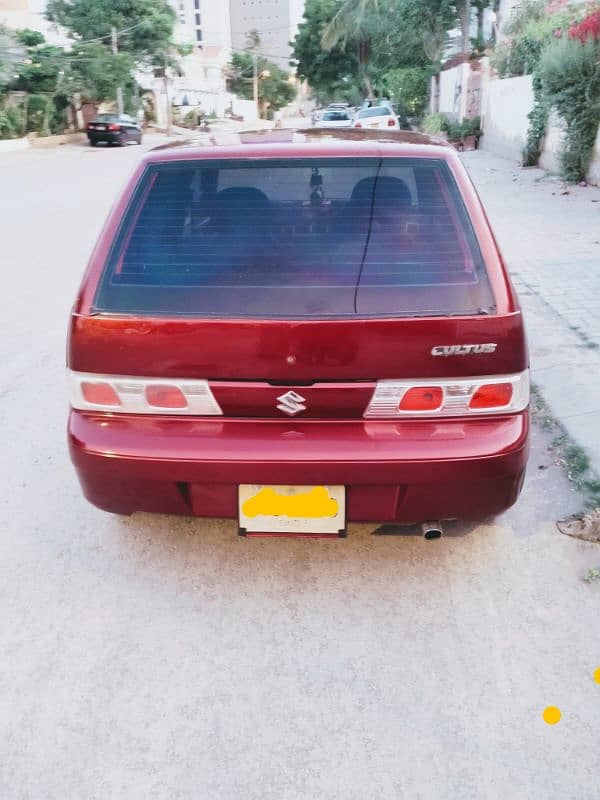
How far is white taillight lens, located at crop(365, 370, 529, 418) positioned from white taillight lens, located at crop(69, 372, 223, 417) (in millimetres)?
575

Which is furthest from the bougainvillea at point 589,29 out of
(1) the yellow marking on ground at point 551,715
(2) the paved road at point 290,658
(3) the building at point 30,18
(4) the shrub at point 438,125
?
(3) the building at point 30,18

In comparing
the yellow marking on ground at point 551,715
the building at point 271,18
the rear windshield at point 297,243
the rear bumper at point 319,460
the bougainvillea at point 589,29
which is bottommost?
the yellow marking on ground at point 551,715

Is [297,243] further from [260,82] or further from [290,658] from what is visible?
[260,82]

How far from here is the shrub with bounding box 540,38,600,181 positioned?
1172cm

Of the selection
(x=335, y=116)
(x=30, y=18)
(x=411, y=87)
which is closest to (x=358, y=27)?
(x=411, y=87)

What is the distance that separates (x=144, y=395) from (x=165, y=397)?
77 millimetres

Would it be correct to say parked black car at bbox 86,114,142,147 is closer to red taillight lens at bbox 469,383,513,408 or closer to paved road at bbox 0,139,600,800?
paved road at bbox 0,139,600,800

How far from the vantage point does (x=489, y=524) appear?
315 centimetres

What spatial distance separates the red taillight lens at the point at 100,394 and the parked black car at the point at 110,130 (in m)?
29.0

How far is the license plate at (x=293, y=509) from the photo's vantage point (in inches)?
98.0

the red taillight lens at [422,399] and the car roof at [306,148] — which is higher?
the car roof at [306,148]

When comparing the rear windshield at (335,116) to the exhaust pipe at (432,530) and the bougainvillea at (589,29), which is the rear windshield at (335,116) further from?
the exhaust pipe at (432,530)

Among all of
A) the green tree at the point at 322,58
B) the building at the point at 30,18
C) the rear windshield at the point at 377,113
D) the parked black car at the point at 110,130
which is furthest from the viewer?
the green tree at the point at 322,58

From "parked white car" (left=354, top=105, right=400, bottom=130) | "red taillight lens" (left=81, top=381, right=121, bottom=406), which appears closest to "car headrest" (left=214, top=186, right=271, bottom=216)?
"red taillight lens" (left=81, top=381, right=121, bottom=406)
